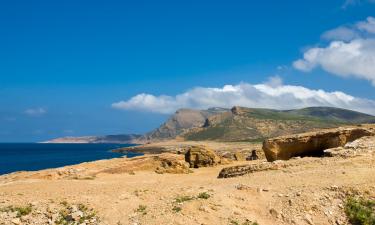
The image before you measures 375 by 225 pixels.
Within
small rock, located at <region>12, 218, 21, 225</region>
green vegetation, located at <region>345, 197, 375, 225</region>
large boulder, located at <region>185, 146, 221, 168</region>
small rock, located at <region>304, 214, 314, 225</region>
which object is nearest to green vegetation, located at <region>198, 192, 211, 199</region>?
small rock, located at <region>304, 214, 314, 225</region>

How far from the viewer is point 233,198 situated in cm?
2050

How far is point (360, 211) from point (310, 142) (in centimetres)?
1516

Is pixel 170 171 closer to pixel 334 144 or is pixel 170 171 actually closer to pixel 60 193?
pixel 334 144

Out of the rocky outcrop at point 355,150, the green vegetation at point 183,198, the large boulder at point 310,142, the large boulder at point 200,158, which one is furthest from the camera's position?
the large boulder at point 200,158

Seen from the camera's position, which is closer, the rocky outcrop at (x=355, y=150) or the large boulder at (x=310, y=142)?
the rocky outcrop at (x=355, y=150)

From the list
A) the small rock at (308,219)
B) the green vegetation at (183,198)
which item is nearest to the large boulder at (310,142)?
the small rock at (308,219)

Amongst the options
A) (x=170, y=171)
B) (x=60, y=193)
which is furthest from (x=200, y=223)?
(x=170, y=171)

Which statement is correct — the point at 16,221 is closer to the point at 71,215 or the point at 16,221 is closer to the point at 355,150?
the point at 71,215

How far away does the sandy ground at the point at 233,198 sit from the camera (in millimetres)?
19047

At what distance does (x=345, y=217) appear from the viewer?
19312mm

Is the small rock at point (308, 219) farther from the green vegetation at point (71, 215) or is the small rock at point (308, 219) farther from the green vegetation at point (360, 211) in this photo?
the green vegetation at point (71, 215)

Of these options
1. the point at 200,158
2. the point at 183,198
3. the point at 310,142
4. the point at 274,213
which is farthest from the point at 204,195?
the point at 200,158

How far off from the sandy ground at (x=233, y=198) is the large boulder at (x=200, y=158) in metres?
22.4

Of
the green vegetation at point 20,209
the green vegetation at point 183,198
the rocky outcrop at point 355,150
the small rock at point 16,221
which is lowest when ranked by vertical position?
the small rock at point 16,221
